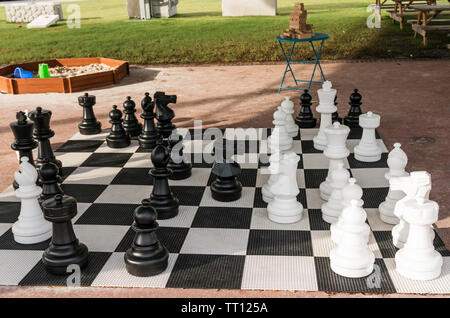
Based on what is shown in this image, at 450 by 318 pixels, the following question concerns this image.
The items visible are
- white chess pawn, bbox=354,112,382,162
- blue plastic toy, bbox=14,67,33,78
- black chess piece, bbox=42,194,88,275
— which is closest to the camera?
black chess piece, bbox=42,194,88,275

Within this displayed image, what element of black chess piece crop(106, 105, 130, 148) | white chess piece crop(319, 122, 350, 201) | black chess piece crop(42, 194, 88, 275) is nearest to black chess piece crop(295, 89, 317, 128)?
white chess piece crop(319, 122, 350, 201)

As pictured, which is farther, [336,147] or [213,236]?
[336,147]

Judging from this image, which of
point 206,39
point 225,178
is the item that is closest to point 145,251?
point 225,178

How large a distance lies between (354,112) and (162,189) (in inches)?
80.9

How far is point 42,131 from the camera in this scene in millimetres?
3254

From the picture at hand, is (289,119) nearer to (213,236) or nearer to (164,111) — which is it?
(164,111)

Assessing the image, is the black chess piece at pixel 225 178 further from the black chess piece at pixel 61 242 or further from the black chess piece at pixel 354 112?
the black chess piece at pixel 354 112

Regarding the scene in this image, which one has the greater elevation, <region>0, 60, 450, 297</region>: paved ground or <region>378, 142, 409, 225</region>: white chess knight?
<region>378, 142, 409, 225</region>: white chess knight

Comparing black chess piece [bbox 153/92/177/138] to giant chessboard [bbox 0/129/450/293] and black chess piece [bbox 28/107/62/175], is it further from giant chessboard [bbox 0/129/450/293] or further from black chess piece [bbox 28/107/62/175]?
black chess piece [bbox 28/107/62/175]

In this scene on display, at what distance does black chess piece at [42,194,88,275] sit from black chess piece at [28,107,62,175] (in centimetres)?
109

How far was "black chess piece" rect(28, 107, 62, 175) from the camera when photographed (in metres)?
3.17

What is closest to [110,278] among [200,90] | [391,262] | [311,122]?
[391,262]

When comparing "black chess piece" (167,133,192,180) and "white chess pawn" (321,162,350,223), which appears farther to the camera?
"black chess piece" (167,133,192,180)

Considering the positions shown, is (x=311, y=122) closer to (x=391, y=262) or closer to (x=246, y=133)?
(x=246, y=133)
